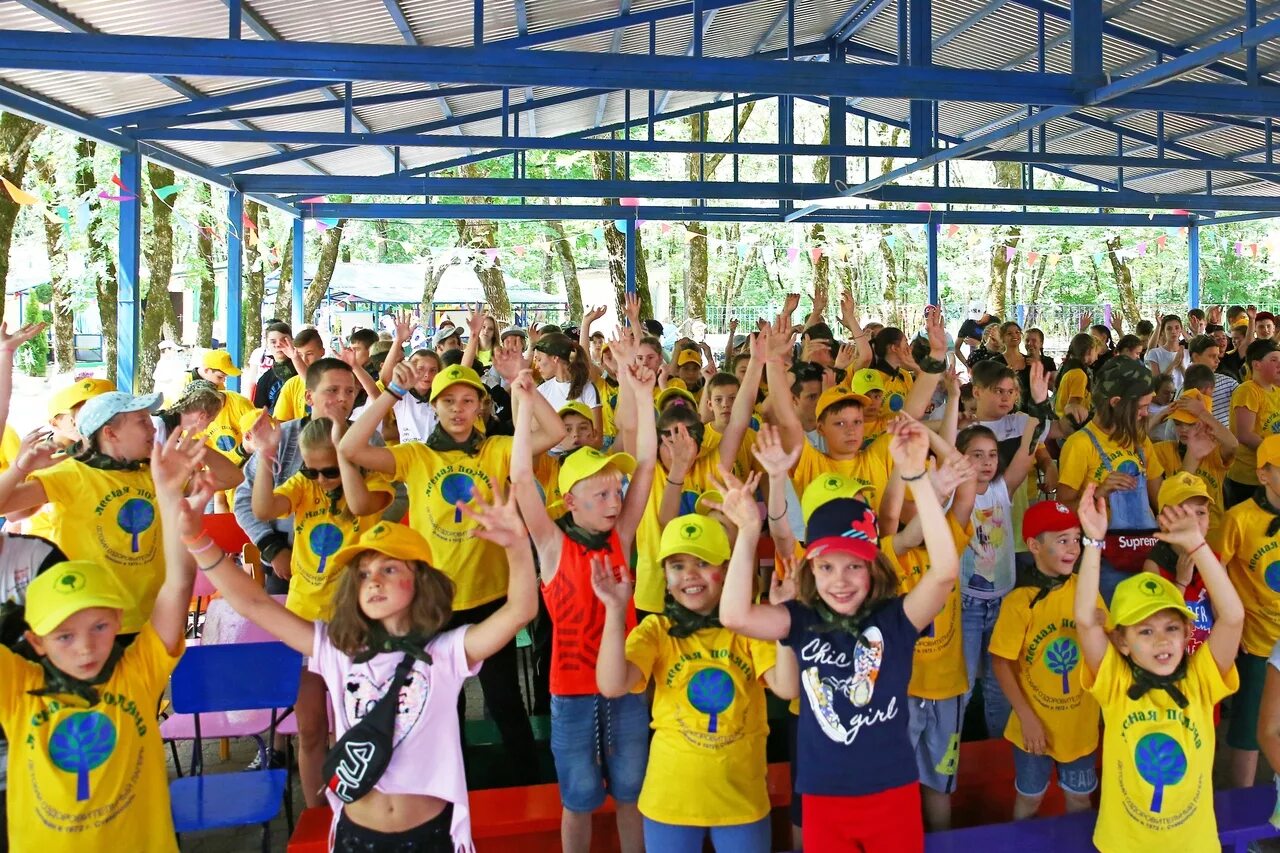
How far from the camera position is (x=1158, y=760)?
10.5 ft

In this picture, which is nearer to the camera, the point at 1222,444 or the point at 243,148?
the point at 1222,444

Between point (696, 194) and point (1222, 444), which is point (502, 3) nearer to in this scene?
point (696, 194)

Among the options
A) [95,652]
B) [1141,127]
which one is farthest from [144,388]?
[1141,127]

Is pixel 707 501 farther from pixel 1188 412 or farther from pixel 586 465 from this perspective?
pixel 1188 412

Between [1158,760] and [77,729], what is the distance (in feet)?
9.81

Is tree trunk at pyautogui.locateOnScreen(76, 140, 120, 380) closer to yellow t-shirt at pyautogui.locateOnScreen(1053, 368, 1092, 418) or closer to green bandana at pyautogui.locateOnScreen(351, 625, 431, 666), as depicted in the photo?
yellow t-shirt at pyautogui.locateOnScreen(1053, 368, 1092, 418)

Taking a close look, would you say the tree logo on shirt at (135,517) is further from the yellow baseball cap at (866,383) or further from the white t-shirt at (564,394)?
the yellow baseball cap at (866,383)

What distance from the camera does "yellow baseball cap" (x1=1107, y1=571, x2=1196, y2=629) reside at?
3131 millimetres

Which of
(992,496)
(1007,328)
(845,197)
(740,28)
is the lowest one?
(992,496)

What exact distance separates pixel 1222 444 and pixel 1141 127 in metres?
10.3

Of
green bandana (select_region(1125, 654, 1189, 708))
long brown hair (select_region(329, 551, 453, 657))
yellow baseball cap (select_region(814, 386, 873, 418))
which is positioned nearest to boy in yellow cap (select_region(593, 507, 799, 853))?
long brown hair (select_region(329, 551, 453, 657))

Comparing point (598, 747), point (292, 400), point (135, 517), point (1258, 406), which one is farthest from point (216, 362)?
point (1258, 406)

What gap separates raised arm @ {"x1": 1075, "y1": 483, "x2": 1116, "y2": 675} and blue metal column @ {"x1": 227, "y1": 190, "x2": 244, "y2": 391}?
10267 millimetres

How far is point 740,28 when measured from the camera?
12.7 meters
